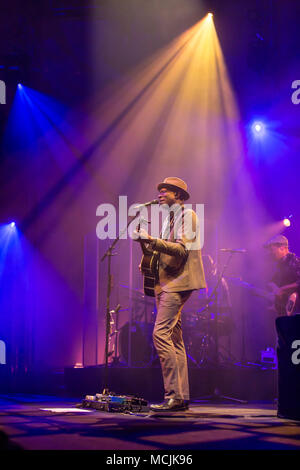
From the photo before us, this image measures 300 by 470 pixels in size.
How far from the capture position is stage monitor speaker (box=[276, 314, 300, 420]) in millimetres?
4500

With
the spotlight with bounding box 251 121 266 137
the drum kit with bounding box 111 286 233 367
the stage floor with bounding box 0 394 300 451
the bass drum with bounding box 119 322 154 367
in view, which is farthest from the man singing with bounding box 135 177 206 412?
the spotlight with bounding box 251 121 266 137

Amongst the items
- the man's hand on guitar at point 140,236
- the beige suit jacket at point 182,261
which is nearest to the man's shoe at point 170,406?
the beige suit jacket at point 182,261

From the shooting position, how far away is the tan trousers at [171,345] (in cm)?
477

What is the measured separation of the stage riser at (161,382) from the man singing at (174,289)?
2.94m

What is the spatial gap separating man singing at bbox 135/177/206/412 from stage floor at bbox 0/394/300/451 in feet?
0.79

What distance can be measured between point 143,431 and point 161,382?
4493 millimetres

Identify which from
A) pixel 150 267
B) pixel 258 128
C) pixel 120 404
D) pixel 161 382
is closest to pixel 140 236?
pixel 150 267

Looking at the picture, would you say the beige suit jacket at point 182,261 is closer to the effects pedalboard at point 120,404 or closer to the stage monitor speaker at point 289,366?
the stage monitor speaker at point 289,366

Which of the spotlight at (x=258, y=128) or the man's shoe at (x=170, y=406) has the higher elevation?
the spotlight at (x=258, y=128)

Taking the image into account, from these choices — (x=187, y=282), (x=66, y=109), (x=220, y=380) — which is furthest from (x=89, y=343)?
(x=187, y=282)

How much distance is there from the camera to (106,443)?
115 inches

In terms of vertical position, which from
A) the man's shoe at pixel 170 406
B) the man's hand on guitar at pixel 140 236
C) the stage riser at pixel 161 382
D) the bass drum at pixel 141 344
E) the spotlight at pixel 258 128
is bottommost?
the stage riser at pixel 161 382

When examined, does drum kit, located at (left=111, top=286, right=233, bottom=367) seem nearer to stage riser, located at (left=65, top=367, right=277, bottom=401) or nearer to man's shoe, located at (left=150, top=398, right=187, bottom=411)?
stage riser, located at (left=65, top=367, right=277, bottom=401)
